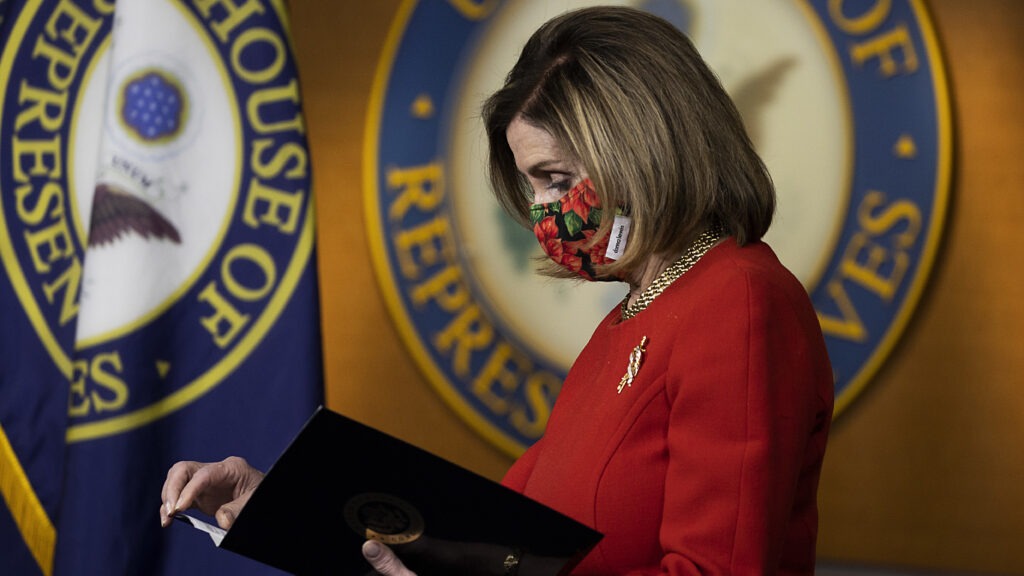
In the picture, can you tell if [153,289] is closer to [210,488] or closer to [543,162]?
[210,488]

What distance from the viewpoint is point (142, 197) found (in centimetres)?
231

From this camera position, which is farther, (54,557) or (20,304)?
(20,304)

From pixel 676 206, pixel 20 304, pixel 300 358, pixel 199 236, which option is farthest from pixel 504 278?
pixel 676 206

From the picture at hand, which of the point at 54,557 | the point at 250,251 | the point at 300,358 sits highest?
the point at 250,251

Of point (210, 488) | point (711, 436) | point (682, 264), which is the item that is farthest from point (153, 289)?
point (711, 436)

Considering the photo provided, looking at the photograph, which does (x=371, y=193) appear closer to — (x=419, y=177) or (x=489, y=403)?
(x=419, y=177)

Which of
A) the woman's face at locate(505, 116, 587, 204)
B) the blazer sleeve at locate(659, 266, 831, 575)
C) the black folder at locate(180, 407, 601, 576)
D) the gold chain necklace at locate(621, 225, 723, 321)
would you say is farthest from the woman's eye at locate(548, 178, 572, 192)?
the black folder at locate(180, 407, 601, 576)

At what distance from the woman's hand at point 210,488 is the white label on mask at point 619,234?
0.53 meters

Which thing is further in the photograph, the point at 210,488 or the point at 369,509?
the point at 210,488

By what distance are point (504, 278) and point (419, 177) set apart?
310 millimetres

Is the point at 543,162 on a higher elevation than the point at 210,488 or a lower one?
higher

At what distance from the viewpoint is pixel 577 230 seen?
4.26 feet

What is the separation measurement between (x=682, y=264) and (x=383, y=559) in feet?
1.49

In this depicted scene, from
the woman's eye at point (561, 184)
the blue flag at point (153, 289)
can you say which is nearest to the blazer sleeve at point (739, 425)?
the woman's eye at point (561, 184)
